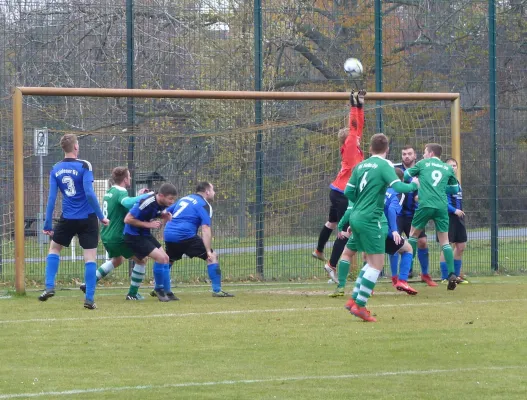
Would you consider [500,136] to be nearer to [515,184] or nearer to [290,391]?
[515,184]

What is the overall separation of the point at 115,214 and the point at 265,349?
4.77m

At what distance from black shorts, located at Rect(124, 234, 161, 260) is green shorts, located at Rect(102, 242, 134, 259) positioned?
24 centimetres

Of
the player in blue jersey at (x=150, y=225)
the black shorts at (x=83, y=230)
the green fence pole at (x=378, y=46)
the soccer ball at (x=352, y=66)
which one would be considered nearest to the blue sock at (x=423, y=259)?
the soccer ball at (x=352, y=66)

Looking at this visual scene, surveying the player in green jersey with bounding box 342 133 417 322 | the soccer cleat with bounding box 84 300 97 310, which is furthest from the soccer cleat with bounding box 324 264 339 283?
the soccer cleat with bounding box 84 300 97 310

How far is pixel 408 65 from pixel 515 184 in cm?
292

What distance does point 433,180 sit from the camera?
42.5 ft

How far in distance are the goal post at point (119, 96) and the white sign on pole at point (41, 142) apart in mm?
1252

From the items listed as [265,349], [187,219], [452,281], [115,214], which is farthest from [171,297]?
[265,349]

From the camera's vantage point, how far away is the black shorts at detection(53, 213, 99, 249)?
11633mm

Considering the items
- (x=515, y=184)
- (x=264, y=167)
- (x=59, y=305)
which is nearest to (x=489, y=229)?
(x=515, y=184)

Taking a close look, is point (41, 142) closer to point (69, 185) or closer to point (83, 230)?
point (69, 185)

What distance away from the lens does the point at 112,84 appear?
609 inches

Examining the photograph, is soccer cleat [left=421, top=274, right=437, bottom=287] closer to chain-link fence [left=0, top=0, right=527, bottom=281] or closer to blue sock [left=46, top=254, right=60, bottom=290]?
chain-link fence [left=0, top=0, right=527, bottom=281]

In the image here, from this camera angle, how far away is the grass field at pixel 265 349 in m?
6.55
